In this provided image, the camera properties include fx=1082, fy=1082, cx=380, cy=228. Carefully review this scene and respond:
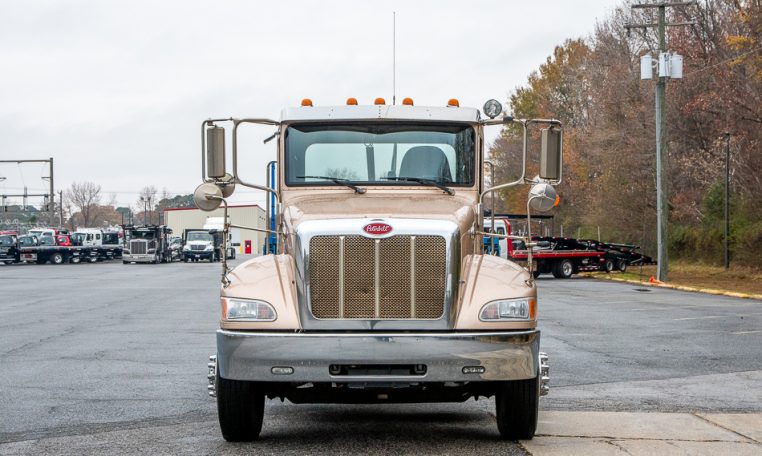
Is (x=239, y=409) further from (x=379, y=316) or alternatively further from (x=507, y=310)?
(x=507, y=310)

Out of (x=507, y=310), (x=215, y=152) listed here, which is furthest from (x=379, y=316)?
(x=215, y=152)

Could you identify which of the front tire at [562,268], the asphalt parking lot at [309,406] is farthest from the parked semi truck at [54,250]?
the asphalt parking lot at [309,406]

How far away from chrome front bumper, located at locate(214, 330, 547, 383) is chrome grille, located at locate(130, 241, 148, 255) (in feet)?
221

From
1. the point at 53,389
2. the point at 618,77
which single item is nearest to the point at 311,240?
the point at 53,389

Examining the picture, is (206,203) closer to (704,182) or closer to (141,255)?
(704,182)

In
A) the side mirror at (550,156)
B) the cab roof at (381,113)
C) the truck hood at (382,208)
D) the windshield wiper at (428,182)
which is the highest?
the cab roof at (381,113)

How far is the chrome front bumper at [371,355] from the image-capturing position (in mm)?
7078

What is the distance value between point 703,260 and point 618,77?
12462 millimetres

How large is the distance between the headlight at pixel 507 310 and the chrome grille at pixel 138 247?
67.6 metres

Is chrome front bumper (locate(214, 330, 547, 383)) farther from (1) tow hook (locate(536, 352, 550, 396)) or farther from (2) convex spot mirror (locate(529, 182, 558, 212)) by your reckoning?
(2) convex spot mirror (locate(529, 182, 558, 212))

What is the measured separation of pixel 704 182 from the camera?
155 feet

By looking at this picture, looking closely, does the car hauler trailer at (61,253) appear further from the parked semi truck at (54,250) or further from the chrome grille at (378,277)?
the chrome grille at (378,277)

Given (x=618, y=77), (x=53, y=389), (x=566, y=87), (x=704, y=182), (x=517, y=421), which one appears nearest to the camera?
(x=517, y=421)

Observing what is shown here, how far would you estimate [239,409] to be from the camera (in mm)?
7590
